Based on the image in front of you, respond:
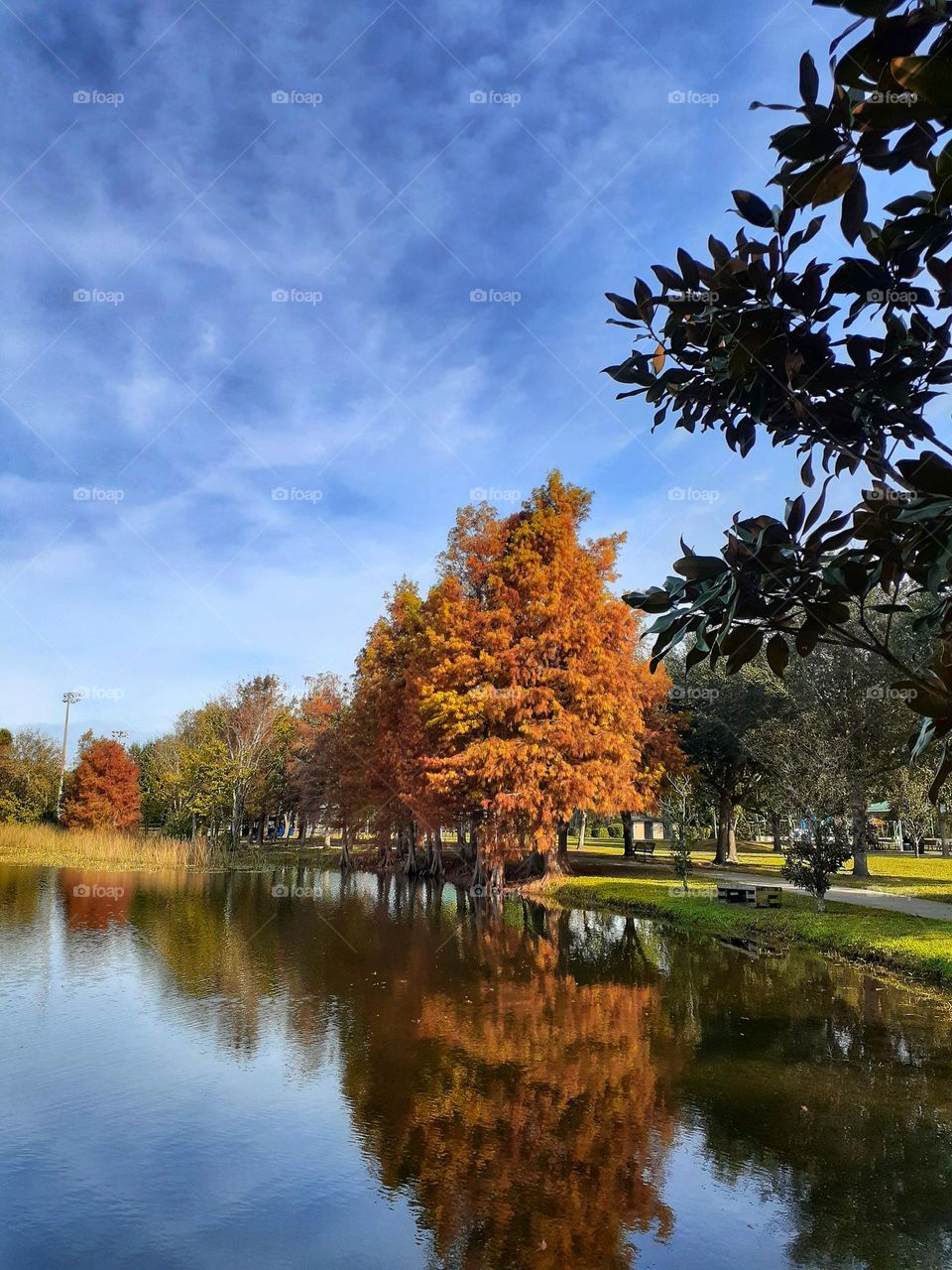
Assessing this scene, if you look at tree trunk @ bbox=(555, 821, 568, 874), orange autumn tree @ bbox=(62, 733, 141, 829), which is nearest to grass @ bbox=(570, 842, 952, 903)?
tree trunk @ bbox=(555, 821, 568, 874)

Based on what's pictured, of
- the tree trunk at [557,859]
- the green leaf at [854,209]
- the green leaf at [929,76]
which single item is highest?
the green leaf at [854,209]

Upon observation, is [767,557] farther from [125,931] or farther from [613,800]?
[613,800]

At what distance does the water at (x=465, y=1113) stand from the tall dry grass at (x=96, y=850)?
23.8 m

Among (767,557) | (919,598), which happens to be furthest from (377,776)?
(767,557)

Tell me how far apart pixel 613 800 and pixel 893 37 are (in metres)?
26.1

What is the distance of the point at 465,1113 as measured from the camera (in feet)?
26.5

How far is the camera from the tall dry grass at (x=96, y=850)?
124ft

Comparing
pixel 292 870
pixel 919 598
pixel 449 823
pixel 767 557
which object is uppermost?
pixel 919 598

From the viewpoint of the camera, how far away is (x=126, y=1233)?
18.9 feet

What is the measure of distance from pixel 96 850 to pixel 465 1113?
119ft

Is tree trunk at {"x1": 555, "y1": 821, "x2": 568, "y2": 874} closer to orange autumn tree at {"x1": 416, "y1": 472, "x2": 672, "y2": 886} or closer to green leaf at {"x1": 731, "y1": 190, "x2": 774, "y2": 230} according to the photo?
orange autumn tree at {"x1": 416, "y1": 472, "x2": 672, "y2": 886}

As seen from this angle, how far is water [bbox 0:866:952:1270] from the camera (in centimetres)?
574

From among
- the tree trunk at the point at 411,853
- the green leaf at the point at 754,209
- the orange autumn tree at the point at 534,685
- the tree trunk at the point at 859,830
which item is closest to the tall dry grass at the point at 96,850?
the tree trunk at the point at 411,853

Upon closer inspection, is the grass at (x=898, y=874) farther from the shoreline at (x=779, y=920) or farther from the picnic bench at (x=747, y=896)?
the picnic bench at (x=747, y=896)
